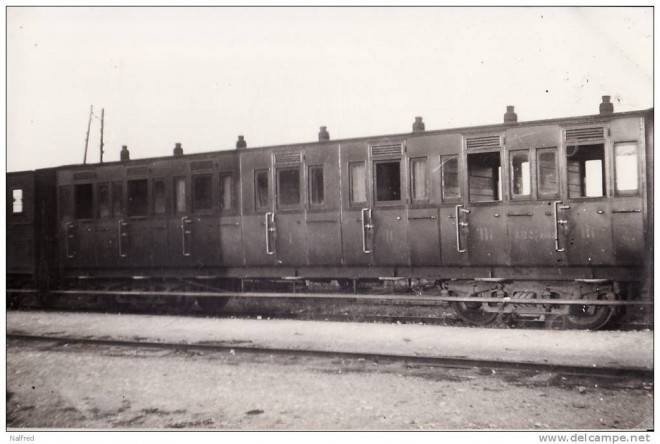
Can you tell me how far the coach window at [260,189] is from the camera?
501 inches

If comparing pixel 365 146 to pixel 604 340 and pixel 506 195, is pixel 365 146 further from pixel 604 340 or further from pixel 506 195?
pixel 604 340

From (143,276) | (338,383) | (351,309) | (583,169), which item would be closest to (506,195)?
(583,169)

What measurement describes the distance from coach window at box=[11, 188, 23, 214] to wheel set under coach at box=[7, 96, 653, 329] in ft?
0.11

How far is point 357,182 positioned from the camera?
11797 mm

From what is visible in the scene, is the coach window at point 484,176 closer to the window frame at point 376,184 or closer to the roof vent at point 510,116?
the roof vent at point 510,116

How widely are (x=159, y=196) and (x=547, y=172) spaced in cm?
811

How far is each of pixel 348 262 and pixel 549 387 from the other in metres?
5.63

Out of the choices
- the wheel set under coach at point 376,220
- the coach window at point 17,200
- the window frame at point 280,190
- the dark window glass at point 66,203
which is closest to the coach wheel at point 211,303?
the wheel set under coach at point 376,220

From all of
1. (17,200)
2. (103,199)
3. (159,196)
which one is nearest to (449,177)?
(159,196)

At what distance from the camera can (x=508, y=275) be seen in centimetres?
1054

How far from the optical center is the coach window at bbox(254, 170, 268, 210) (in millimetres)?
12716

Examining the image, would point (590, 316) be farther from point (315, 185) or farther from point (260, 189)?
point (260, 189)

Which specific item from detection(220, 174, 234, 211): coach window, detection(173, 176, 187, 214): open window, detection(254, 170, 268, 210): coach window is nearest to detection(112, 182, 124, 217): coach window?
detection(173, 176, 187, 214): open window

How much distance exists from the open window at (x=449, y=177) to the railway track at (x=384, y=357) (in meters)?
3.86
